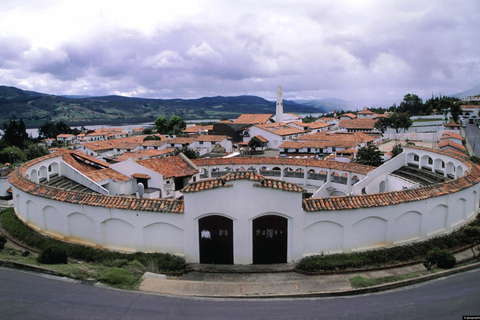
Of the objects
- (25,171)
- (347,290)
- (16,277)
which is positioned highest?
(25,171)

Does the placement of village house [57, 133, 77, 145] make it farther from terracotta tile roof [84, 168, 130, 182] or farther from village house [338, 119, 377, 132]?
terracotta tile roof [84, 168, 130, 182]

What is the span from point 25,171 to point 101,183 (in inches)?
230

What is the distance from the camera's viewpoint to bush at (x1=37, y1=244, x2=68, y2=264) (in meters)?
14.1

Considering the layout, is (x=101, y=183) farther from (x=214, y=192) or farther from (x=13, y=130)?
(x=13, y=130)

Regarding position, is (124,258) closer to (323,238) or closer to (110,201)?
(110,201)

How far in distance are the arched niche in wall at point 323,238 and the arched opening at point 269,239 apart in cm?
111

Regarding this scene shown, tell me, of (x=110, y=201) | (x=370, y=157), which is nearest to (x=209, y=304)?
(x=110, y=201)

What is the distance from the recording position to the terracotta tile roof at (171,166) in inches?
1217

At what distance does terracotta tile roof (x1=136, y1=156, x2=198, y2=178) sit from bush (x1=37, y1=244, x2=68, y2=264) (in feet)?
53.0

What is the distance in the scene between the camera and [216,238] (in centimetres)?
1638

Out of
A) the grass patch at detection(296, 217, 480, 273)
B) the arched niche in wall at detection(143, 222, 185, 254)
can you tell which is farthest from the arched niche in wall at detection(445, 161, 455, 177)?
the arched niche in wall at detection(143, 222, 185, 254)

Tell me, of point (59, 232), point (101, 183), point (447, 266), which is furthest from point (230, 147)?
point (447, 266)

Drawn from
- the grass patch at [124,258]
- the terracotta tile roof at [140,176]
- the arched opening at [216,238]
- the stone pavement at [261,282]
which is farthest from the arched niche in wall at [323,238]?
the terracotta tile roof at [140,176]

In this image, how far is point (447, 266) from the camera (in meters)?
13.8
